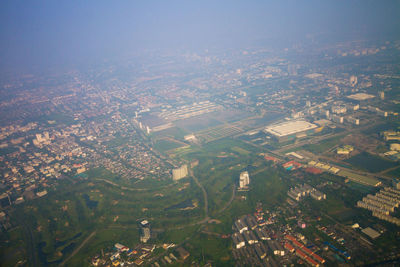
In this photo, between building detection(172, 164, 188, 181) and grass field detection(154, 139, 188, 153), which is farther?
grass field detection(154, 139, 188, 153)

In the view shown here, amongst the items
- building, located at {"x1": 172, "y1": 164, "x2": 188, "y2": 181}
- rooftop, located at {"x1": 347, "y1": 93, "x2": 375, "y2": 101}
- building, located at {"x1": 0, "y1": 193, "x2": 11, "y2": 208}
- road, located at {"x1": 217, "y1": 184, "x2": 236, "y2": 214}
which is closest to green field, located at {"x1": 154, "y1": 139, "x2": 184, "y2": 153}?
building, located at {"x1": 172, "y1": 164, "x2": 188, "y2": 181}

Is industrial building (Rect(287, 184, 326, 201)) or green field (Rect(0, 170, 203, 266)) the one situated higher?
industrial building (Rect(287, 184, 326, 201))

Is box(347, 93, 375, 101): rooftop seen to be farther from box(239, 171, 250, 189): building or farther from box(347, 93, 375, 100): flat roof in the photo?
box(239, 171, 250, 189): building

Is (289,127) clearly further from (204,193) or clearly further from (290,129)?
(204,193)

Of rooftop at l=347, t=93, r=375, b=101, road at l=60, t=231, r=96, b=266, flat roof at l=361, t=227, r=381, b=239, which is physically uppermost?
rooftop at l=347, t=93, r=375, b=101

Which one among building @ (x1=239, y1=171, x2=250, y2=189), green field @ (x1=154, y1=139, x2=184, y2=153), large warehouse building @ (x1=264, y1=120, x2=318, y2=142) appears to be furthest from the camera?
green field @ (x1=154, y1=139, x2=184, y2=153)

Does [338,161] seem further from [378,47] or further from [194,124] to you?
[378,47]
